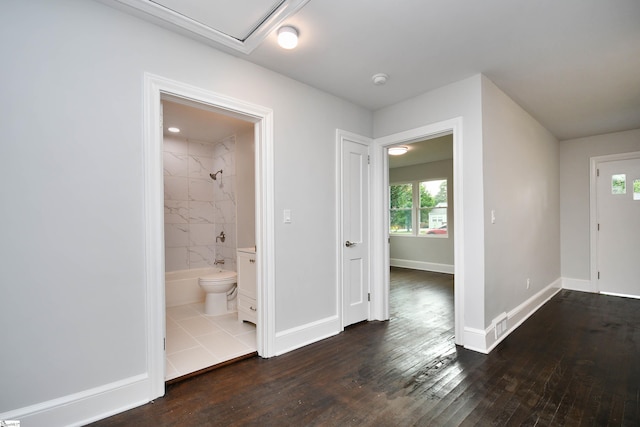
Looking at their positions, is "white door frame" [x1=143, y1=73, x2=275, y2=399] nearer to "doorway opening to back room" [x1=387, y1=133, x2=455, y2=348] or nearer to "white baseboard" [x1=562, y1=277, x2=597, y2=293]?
"doorway opening to back room" [x1=387, y1=133, x2=455, y2=348]

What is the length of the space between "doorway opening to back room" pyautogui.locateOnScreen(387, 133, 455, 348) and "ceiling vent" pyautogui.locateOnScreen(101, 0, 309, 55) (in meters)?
3.49

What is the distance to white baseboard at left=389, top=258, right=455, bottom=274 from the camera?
654cm

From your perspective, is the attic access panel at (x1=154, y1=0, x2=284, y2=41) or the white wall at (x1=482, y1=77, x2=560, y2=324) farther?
the white wall at (x1=482, y1=77, x2=560, y2=324)

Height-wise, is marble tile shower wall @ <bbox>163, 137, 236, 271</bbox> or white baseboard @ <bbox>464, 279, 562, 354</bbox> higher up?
marble tile shower wall @ <bbox>163, 137, 236, 271</bbox>

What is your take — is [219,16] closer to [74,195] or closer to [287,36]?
[287,36]

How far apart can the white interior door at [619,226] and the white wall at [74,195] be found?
6.08 metres

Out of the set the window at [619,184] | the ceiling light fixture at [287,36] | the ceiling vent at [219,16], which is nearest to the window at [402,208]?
the window at [619,184]

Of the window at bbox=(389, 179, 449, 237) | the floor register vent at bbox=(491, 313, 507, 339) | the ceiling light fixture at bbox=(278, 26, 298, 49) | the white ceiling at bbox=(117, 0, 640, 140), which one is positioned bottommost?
the floor register vent at bbox=(491, 313, 507, 339)

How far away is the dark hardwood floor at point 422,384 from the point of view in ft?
5.78

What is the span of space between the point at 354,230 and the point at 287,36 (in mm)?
2053

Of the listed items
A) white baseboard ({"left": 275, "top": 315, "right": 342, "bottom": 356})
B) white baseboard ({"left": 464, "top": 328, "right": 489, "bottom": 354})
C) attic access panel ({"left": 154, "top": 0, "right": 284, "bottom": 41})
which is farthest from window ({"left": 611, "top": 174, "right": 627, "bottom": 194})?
attic access panel ({"left": 154, "top": 0, "right": 284, "bottom": 41})

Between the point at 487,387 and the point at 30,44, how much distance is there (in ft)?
11.7

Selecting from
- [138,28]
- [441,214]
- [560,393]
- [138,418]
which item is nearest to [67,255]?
[138,418]

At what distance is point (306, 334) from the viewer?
283 cm
